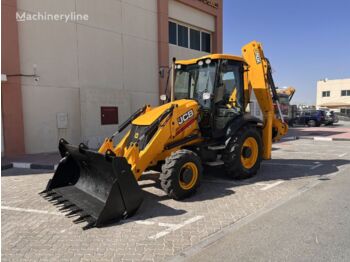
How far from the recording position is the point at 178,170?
5715 millimetres

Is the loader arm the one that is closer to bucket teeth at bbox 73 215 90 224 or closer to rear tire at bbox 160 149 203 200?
rear tire at bbox 160 149 203 200

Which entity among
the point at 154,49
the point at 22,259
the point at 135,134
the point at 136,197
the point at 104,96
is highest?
the point at 154,49

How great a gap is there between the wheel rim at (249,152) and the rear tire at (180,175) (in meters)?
1.79

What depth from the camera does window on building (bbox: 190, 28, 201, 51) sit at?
18.8 metres

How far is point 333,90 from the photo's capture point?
65.0m

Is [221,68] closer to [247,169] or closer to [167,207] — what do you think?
[247,169]

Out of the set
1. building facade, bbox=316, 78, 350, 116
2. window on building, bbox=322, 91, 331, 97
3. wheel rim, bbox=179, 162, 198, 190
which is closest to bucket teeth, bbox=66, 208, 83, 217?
wheel rim, bbox=179, 162, 198, 190

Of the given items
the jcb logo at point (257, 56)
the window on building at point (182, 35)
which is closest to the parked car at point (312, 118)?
the window on building at point (182, 35)

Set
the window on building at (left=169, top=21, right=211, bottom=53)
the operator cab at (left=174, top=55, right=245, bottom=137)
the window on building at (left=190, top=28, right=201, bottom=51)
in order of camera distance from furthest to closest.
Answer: the window on building at (left=190, top=28, right=201, bottom=51) < the window on building at (left=169, top=21, right=211, bottom=53) < the operator cab at (left=174, top=55, right=245, bottom=137)

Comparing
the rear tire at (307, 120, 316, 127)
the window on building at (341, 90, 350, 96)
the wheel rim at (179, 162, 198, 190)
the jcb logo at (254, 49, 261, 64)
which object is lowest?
the rear tire at (307, 120, 316, 127)

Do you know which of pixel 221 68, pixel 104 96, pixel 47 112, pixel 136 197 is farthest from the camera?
pixel 104 96

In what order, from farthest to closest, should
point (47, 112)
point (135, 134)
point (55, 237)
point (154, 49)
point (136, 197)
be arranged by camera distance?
point (154, 49) < point (47, 112) < point (135, 134) < point (136, 197) < point (55, 237)

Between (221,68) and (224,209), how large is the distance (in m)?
3.17

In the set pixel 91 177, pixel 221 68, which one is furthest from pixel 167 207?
pixel 221 68
